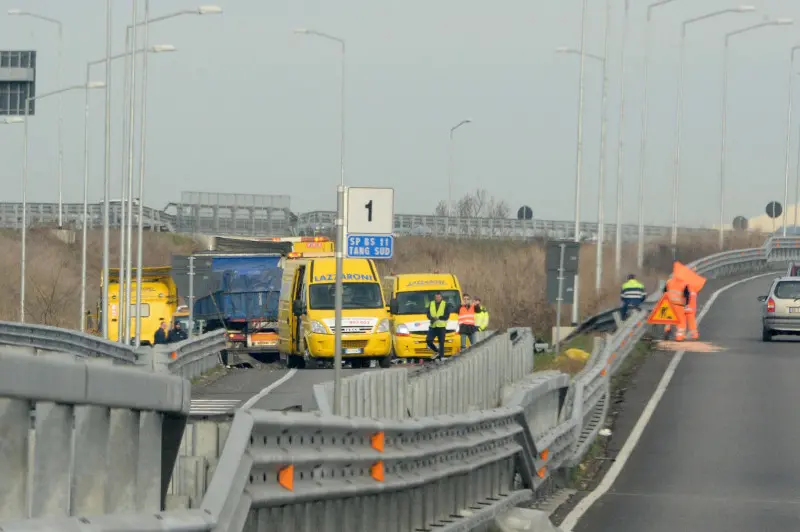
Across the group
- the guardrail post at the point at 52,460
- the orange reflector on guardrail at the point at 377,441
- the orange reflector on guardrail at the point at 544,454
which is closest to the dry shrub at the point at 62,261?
the orange reflector on guardrail at the point at 544,454

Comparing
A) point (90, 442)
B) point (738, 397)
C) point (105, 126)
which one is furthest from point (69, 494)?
point (105, 126)

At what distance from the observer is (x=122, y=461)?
5406 millimetres

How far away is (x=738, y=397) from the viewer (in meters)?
28.5

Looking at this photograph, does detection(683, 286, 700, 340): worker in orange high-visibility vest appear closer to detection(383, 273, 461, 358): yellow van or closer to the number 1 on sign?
detection(383, 273, 461, 358): yellow van

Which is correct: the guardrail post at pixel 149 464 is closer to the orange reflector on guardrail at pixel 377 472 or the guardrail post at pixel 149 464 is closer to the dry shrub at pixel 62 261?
the orange reflector on guardrail at pixel 377 472

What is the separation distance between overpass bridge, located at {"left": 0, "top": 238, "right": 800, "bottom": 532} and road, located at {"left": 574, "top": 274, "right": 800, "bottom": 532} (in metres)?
0.05

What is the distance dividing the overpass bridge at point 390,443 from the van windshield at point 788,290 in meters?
2.15

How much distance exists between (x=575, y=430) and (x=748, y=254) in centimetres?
5261

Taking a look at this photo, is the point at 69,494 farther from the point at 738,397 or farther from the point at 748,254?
the point at 748,254

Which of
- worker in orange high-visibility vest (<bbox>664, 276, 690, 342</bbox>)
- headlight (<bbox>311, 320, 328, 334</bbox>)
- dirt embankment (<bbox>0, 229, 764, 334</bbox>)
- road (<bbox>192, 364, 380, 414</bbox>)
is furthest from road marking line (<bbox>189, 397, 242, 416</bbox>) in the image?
dirt embankment (<bbox>0, 229, 764, 334</bbox>)

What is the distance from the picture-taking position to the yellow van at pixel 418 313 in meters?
41.3

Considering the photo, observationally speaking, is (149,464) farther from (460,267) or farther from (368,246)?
(460,267)

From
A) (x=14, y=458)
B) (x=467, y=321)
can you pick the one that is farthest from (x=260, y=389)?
(x=14, y=458)

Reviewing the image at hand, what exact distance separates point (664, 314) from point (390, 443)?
28.6 meters
